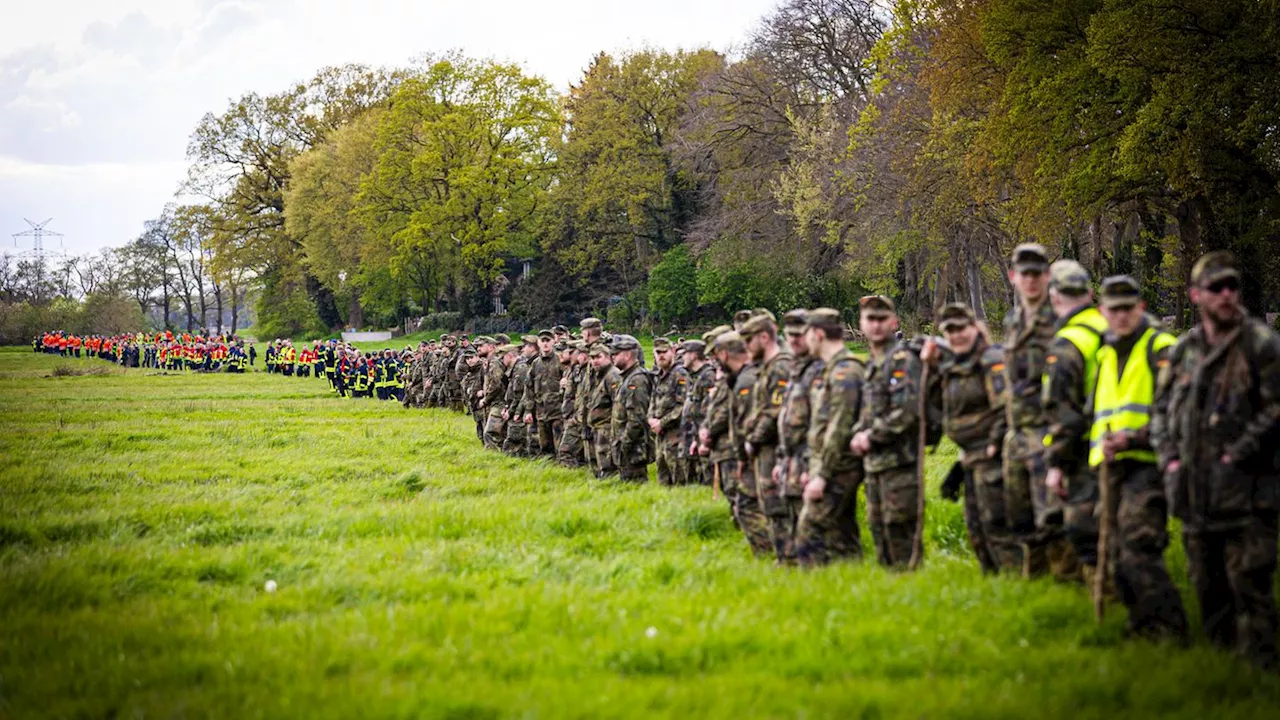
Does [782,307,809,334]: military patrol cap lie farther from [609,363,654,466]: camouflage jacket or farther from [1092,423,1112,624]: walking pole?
[609,363,654,466]: camouflage jacket

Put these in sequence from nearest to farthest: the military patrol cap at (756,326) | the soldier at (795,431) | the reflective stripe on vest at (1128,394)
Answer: the reflective stripe on vest at (1128,394) < the soldier at (795,431) < the military patrol cap at (756,326)

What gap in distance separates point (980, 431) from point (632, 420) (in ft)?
26.3

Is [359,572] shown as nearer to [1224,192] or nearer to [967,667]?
[967,667]

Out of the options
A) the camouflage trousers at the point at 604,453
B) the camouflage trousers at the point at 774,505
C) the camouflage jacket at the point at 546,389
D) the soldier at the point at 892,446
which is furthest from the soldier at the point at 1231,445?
the camouflage jacket at the point at 546,389

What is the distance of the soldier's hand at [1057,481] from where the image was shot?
278 inches

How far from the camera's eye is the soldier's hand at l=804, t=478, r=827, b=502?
896 centimetres

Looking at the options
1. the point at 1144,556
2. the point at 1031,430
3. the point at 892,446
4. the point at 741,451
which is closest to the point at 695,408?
the point at 741,451

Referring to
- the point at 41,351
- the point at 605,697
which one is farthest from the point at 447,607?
the point at 41,351

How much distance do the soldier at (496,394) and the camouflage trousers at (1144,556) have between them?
579 inches

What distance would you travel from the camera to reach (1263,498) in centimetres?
602

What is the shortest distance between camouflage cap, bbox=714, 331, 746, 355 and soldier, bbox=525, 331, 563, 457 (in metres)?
7.98

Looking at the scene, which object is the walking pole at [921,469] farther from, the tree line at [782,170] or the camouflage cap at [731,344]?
the tree line at [782,170]

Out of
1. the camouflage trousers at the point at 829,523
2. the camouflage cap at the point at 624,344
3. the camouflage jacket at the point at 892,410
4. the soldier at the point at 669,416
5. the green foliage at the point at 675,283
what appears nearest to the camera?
the camouflage jacket at the point at 892,410

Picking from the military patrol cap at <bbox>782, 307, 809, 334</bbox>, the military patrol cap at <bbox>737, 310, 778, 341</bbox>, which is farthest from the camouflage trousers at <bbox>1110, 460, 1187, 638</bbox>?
the military patrol cap at <bbox>737, 310, 778, 341</bbox>
